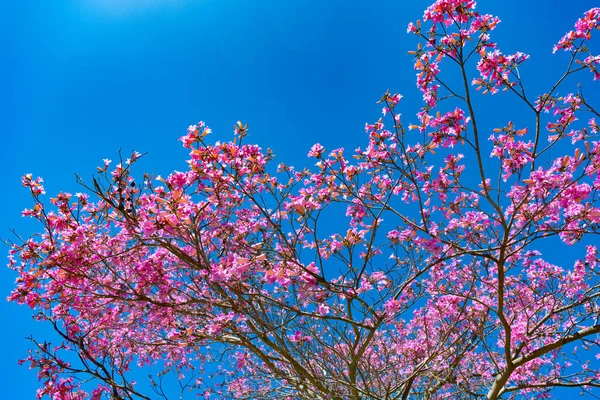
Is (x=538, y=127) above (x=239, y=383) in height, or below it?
above

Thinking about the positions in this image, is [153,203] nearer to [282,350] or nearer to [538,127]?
[282,350]

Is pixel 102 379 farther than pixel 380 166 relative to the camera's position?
Yes

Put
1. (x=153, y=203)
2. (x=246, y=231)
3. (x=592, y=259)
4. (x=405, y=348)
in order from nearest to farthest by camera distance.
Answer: (x=153, y=203), (x=246, y=231), (x=592, y=259), (x=405, y=348)

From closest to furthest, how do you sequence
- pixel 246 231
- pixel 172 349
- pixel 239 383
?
pixel 246 231
pixel 172 349
pixel 239 383

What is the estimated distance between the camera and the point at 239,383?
660 centimetres

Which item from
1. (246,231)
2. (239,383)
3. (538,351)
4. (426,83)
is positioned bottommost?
(538,351)

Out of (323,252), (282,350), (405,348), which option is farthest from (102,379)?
(405,348)

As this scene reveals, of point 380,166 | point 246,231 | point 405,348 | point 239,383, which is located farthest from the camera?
point 239,383

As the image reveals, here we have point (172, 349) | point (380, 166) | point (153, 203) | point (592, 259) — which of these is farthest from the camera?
point (172, 349)

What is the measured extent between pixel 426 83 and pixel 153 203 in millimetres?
2485

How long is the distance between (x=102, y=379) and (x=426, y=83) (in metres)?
4.21

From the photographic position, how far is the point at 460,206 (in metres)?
4.18

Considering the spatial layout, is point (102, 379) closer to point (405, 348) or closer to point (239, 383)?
point (239, 383)

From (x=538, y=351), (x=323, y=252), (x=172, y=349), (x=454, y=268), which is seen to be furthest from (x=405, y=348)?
(x=172, y=349)
